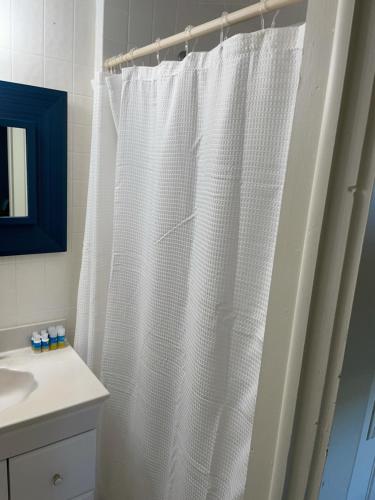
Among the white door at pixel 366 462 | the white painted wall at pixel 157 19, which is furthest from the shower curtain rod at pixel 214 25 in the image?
the white door at pixel 366 462

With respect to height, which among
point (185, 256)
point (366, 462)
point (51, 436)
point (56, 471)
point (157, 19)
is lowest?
point (56, 471)

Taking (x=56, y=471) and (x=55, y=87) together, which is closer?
(x=56, y=471)

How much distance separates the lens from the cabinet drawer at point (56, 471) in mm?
1101

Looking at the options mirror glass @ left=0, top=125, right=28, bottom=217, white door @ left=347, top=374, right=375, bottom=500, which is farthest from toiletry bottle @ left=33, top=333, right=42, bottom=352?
white door @ left=347, top=374, right=375, bottom=500

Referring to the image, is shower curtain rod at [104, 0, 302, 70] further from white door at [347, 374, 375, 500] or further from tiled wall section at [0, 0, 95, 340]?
white door at [347, 374, 375, 500]

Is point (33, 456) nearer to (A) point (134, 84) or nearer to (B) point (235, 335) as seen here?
(B) point (235, 335)

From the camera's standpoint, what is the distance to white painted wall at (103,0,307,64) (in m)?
1.34

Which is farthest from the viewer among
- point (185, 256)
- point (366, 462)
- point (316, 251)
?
point (185, 256)

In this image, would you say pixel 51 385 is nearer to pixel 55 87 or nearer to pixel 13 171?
pixel 13 171

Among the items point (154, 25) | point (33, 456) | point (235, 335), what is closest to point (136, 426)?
point (33, 456)

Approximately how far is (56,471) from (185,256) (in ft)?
2.71

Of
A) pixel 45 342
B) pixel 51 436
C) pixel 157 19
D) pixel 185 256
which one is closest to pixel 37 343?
pixel 45 342

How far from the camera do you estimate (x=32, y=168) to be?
1.34 m

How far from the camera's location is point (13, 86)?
125cm
